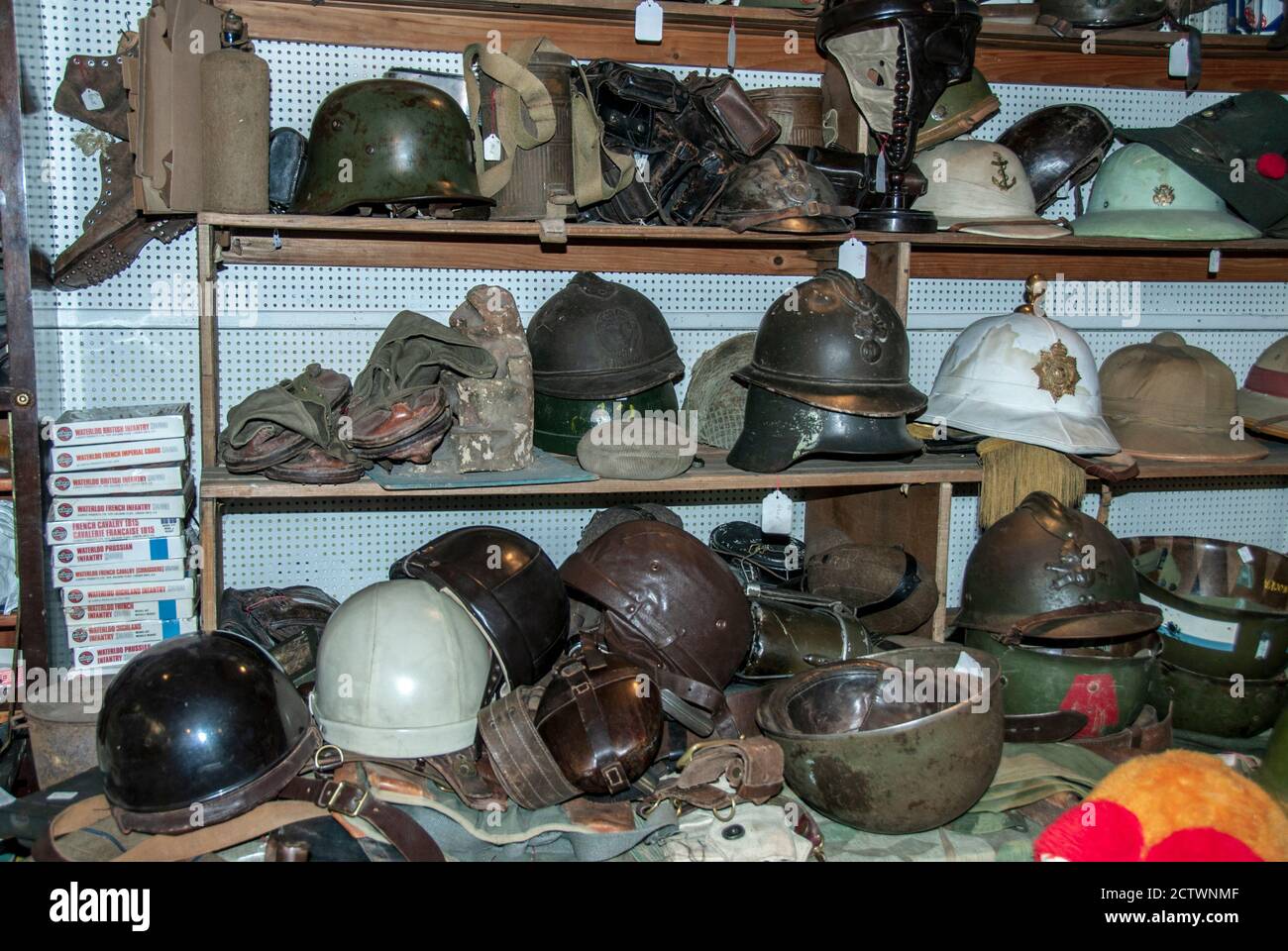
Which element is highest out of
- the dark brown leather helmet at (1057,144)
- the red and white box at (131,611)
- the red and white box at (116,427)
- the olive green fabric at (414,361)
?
the dark brown leather helmet at (1057,144)

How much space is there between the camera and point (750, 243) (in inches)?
148

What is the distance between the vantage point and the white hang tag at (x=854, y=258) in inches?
142

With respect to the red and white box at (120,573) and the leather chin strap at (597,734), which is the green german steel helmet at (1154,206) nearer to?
the leather chin strap at (597,734)

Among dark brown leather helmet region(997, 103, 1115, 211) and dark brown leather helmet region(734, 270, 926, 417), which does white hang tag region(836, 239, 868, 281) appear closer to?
dark brown leather helmet region(734, 270, 926, 417)

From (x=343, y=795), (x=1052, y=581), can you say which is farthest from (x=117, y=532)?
(x=1052, y=581)

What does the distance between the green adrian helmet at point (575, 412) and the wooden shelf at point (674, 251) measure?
0.51 metres

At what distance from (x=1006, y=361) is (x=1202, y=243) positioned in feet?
2.88

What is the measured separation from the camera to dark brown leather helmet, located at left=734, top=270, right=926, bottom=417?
3236mm

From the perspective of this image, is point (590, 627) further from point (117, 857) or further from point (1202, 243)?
point (1202, 243)

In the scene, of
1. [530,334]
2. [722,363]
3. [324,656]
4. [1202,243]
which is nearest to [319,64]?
[530,334]

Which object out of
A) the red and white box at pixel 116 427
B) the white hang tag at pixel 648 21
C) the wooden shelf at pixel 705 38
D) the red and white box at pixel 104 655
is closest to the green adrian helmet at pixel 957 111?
the wooden shelf at pixel 705 38

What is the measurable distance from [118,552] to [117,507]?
→ 131 mm

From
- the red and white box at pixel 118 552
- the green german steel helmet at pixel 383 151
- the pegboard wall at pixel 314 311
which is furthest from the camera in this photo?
the pegboard wall at pixel 314 311

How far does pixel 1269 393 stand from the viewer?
3.99 meters
